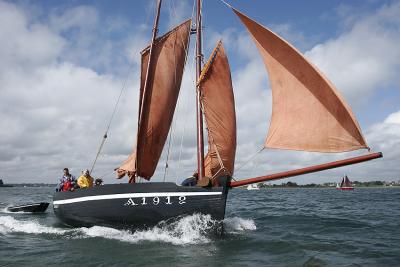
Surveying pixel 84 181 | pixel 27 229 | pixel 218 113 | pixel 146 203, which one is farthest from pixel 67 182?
pixel 218 113

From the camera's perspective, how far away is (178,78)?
65.6 feet

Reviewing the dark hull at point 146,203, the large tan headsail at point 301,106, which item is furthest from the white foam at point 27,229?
the large tan headsail at point 301,106

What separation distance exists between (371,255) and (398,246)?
2257 millimetres

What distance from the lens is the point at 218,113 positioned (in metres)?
17.3

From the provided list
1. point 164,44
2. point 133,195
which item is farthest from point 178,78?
point 133,195

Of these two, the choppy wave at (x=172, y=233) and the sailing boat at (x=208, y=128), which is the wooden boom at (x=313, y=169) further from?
the choppy wave at (x=172, y=233)

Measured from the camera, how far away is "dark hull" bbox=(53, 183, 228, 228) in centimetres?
1567

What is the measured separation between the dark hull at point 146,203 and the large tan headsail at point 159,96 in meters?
2.54

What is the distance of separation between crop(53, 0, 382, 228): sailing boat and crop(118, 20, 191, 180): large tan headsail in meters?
0.05

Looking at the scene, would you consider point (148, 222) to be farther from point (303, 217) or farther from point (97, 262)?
point (303, 217)

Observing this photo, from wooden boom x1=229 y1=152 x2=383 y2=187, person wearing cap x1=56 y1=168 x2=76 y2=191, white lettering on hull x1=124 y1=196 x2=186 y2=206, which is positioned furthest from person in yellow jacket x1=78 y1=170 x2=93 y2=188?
wooden boom x1=229 y1=152 x2=383 y2=187

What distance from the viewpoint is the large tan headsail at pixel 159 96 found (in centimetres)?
1941

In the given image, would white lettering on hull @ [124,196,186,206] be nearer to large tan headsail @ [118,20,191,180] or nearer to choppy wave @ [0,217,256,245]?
choppy wave @ [0,217,256,245]

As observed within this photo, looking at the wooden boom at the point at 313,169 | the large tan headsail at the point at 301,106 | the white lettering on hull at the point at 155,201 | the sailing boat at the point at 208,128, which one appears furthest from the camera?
the white lettering on hull at the point at 155,201
